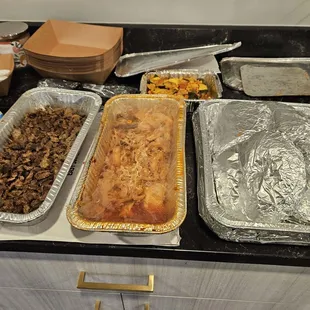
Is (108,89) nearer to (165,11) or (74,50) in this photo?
(74,50)

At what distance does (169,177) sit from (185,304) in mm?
377

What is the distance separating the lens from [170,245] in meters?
0.64

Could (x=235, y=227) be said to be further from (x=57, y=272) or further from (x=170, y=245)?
(x=57, y=272)

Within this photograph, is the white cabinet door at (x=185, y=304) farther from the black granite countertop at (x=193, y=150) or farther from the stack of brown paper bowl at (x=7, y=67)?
the stack of brown paper bowl at (x=7, y=67)

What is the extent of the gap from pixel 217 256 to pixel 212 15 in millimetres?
806

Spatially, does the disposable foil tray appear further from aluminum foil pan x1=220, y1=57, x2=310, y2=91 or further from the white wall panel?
the white wall panel

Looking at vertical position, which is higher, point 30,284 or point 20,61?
point 20,61

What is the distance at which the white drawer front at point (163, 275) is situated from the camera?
0.69 metres

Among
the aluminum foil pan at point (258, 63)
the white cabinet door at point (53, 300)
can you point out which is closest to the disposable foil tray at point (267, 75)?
the aluminum foil pan at point (258, 63)

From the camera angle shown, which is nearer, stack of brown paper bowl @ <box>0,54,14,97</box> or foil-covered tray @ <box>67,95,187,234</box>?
foil-covered tray @ <box>67,95,187,234</box>

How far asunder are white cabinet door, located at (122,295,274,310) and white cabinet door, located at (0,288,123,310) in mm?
47

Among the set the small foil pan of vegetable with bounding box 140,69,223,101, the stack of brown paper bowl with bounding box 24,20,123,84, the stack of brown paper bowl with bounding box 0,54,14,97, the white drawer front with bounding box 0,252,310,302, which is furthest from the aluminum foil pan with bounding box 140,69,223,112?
the white drawer front with bounding box 0,252,310,302

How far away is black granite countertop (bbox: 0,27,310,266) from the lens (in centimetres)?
63

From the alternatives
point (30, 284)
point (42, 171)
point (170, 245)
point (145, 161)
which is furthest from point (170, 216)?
point (30, 284)
